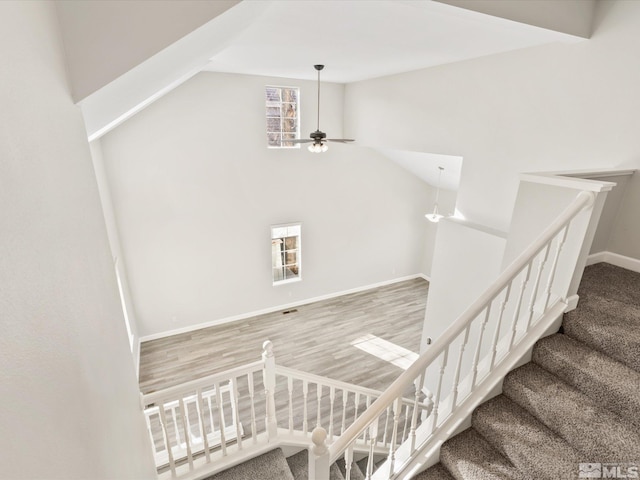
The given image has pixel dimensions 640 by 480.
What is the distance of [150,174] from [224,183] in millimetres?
1204

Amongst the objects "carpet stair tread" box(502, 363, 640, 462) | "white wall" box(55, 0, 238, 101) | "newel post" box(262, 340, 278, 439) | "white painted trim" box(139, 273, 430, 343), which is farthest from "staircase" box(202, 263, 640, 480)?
"white painted trim" box(139, 273, 430, 343)

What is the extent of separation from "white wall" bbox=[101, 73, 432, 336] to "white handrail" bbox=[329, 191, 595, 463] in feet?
16.5

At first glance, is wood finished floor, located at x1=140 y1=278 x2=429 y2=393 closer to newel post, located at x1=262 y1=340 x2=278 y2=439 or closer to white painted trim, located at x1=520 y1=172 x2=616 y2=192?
newel post, located at x1=262 y1=340 x2=278 y2=439

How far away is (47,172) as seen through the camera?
3.71ft

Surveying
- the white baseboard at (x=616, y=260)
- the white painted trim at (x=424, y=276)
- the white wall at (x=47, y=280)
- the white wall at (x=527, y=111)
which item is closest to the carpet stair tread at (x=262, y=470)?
the white wall at (x=47, y=280)

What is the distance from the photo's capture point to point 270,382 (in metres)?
2.80

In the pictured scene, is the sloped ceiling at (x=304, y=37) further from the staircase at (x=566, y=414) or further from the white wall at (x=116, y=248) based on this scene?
the staircase at (x=566, y=414)

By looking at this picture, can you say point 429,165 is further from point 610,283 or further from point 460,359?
point 460,359

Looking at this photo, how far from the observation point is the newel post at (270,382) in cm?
275

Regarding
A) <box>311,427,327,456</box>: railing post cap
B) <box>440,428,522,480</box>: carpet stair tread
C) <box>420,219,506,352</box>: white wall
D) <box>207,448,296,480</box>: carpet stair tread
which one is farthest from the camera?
<box>420,219,506,352</box>: white wall

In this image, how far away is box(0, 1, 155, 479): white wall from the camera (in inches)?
32.2

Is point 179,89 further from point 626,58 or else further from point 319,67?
point 626,58

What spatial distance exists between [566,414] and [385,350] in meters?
4.30

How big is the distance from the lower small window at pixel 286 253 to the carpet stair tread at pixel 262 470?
4208 mm
